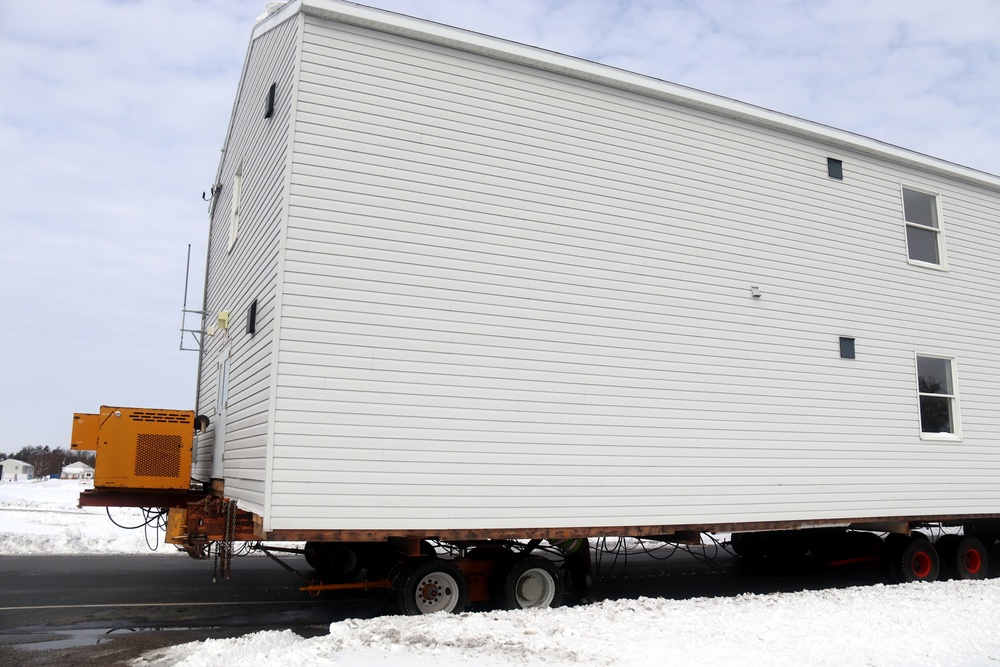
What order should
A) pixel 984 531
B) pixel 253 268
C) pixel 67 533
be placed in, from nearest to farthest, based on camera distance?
pixel 253 268 < pixel 984 531 < pixel 67 533

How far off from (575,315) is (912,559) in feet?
24.0

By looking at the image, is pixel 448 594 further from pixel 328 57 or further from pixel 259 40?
pixel 259 40

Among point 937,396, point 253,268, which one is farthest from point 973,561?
point 253,268

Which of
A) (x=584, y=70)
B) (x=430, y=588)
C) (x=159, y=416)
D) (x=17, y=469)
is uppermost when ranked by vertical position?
(x=584, y=70)

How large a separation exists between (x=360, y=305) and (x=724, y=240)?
5.48 meters

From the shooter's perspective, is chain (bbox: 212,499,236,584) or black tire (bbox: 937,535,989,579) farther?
black tire (bbox: 937,535,989,579)

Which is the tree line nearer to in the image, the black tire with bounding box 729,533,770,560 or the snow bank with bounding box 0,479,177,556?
the snow bank with bounding box 0,479,177,556

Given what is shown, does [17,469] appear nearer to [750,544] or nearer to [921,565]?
[750,544]

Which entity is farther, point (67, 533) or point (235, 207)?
point (67, 533)

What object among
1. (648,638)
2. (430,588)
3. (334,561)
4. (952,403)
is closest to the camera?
(648,638)

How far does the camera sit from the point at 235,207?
12742 millimetres

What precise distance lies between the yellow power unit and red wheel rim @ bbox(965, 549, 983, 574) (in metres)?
12.4

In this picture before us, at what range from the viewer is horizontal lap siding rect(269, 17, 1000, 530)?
871cm

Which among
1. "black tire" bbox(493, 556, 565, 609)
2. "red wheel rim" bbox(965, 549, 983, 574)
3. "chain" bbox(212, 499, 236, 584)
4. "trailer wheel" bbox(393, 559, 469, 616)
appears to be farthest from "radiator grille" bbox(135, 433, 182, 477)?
"red wheel rim" bbox(965, 549, 983, 574)
